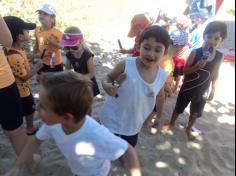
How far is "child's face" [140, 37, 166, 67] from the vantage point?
7.86 feet

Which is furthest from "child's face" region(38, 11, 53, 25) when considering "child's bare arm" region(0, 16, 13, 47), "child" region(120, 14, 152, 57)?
"child's bare arm" region(0, 16, 13, 47)

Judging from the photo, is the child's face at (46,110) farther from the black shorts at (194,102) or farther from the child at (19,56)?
the black shorts at (194,102)

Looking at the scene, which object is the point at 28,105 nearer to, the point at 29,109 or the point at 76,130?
the point at 29,109

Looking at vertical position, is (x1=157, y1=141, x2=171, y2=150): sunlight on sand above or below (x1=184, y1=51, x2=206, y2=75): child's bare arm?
below

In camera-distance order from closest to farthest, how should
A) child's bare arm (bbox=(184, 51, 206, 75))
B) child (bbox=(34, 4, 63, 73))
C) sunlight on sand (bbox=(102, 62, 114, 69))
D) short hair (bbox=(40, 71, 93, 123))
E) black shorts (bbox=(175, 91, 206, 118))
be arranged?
short hair (bbox=(40, 71, 93, 123))
child's bare arm (bbox=(184, 51, 206, 75))
black shorts (bbox=(175, 91, 206, 118))
child (bbox=(34, 4, 63, 73))
sunlight on sand (bbox=(102, 62, 114, 69))

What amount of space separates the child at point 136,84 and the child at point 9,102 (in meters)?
→ 0.69

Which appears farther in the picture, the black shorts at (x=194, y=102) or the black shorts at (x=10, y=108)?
the black shorts at (x=194, y=102)

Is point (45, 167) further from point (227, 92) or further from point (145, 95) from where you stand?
point (227, 92)

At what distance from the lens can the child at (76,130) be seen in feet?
5.13

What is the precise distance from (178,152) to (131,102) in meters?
1.47

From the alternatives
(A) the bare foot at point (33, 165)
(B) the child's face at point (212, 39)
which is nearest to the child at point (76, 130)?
(A) the bare foot at point (33, 165)

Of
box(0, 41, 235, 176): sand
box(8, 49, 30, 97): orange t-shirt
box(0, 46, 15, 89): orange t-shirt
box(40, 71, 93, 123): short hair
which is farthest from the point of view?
box(0, 41, 235, 176): sand

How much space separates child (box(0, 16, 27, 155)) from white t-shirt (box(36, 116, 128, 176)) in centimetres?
58

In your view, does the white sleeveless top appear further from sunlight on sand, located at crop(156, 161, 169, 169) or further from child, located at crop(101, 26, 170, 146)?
sunlight on sand, located at crop(156, 161, 169, 169)
